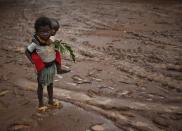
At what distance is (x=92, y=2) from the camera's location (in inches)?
511

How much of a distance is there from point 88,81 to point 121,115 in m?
1.20

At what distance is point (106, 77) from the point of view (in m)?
4.82

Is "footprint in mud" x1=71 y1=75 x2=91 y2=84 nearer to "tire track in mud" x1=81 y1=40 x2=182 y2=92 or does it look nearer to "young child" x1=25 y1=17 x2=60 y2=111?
"tire track in mud" x1=81 y1=40 x2=182 y2=92

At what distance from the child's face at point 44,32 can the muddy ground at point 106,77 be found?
1.03 meters

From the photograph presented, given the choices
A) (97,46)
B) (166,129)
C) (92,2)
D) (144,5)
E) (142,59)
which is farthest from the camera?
(92,2)

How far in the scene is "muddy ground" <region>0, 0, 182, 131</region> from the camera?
11.5 feet

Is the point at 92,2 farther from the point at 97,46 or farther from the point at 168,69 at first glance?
the point at 168,69

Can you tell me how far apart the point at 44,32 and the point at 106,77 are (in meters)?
1.90

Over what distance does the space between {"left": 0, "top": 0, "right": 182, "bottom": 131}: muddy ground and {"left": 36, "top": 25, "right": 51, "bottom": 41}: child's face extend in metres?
1.03

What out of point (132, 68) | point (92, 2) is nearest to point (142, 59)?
point (132, 68)

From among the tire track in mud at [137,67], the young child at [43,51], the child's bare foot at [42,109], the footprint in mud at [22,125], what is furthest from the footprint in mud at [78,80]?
the footprint in mud at [22,125]

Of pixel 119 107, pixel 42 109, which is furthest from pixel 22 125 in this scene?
pixel 119 107

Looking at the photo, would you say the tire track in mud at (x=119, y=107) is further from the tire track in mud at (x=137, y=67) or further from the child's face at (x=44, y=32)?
the child's face at (x=44, y=32)

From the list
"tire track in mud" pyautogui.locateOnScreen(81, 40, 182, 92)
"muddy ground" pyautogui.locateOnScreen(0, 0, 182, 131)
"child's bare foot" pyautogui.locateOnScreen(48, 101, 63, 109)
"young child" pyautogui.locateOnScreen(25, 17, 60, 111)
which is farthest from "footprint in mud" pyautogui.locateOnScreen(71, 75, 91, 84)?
"young child" pyautogui.locateOnScreen(25, 17, 60, 111)
